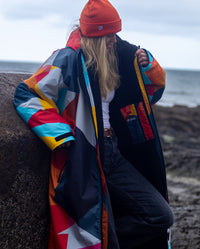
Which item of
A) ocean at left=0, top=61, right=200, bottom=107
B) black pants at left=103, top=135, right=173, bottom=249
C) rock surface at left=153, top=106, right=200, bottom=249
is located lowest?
ocean at left=0, top=61, right=200, bottom=107

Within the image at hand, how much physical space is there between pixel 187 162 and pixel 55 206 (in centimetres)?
497

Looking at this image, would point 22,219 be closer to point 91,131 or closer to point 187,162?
point 91,131

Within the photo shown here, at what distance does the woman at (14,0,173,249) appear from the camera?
2367mm

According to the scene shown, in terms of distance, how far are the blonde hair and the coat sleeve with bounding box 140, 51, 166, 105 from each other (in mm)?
271

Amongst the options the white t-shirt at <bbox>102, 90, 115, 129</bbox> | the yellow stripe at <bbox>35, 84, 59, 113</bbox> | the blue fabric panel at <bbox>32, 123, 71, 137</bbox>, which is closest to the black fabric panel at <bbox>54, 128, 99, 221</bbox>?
the blue fabric panel at <bbox>32, 123, 71, 137</bbox>

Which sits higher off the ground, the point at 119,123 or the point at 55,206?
the point at 119,123

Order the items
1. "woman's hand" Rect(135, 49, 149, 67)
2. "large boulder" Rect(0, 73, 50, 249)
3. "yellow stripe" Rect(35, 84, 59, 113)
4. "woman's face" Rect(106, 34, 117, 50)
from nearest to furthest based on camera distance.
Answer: "large boulder" Rect(0, 73, 50, 249) < "yellow stripe" Rect(35, 84, 59, 113) < "woman's face" Rect(106, 34, 117, 50) < "woman's hand" Rect(135, 49, 149, 67)

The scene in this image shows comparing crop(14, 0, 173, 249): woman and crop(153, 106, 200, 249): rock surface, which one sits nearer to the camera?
crop(14, 0, 173, 249): woman

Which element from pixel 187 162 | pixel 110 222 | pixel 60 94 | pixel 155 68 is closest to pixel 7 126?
pixel 60 94

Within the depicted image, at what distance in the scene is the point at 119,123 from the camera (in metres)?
3.03

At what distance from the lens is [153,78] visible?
2938 mm

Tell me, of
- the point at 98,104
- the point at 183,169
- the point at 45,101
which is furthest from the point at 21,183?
the point at 183,169

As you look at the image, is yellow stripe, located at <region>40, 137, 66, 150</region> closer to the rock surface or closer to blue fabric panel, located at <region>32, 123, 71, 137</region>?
blue fabric panel, located at <region>32, 123, 71, 137</region>

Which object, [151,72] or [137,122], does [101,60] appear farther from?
[137,122]
